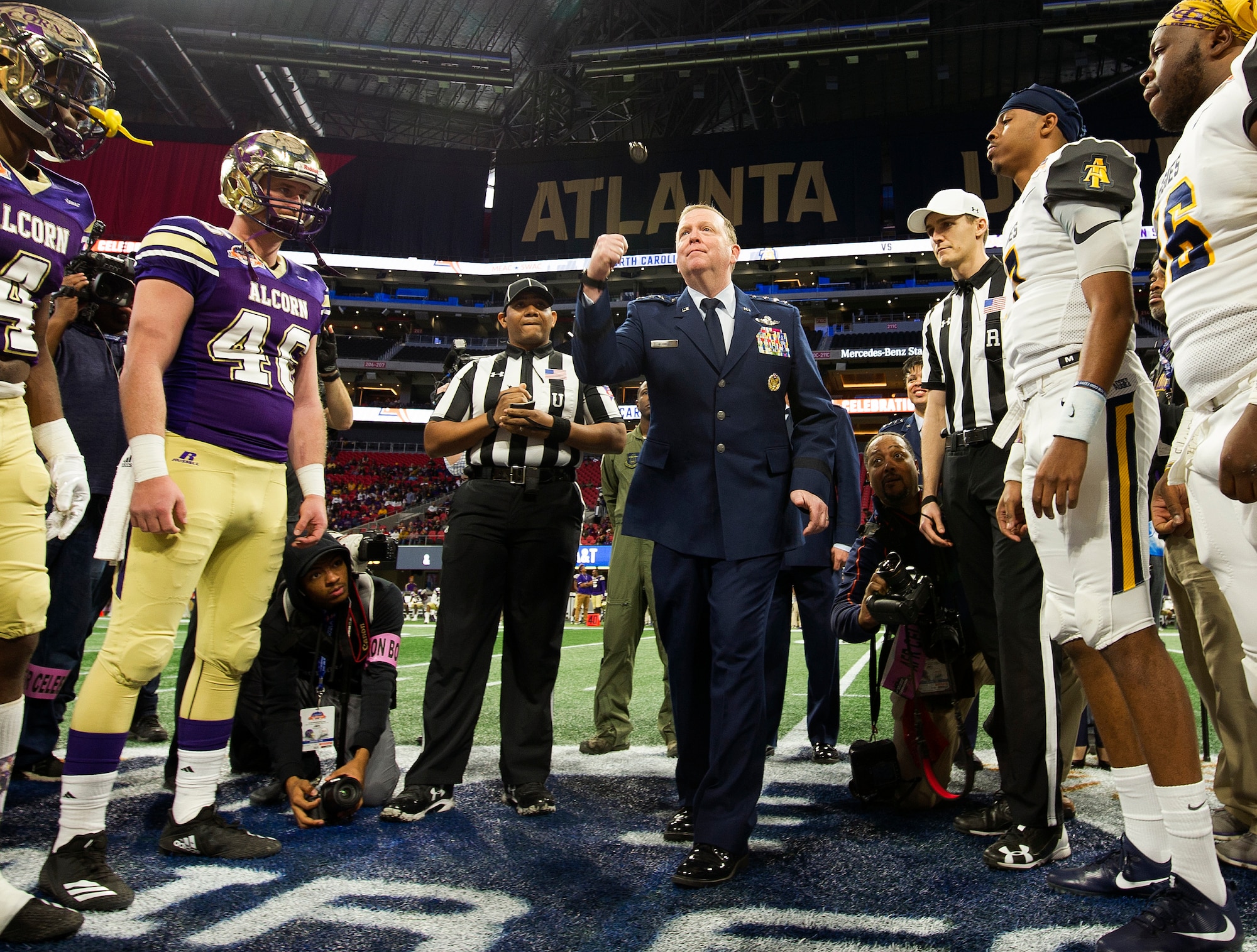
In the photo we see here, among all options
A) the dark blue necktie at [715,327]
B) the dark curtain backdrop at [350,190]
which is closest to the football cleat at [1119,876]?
the dark blue necktie at [715,327]

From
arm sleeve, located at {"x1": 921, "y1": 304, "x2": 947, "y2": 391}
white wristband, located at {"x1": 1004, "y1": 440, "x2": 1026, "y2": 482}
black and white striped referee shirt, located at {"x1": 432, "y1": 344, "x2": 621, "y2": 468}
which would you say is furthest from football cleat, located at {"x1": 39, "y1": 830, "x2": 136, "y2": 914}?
arm sleeve, located at {"x1": 921, "y1": 304, "x2": 947, "y2": 391}

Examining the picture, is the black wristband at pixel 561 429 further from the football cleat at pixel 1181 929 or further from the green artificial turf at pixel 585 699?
the football cleat at pixel 1181 929

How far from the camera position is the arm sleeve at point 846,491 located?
150 inches

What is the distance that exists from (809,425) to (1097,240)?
40.4 inches

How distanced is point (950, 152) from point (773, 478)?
107 feet

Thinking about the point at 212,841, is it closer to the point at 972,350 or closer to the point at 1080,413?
the point at 1080,413

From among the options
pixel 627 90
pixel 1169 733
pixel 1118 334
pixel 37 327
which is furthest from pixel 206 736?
pixel 627 90

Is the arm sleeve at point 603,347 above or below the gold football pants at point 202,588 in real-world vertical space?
above

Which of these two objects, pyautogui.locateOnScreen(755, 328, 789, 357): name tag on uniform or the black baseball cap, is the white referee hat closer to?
pyautogui.locateOnScreen(755, 328, 789, 357): name tag on uniform

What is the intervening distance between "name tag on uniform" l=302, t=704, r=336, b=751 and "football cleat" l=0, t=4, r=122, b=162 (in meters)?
1.92

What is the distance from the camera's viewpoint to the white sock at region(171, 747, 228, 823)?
249 centimetres

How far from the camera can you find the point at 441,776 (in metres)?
3.07

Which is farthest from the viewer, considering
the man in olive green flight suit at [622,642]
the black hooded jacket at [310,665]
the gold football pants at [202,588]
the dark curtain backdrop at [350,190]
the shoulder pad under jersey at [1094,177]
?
the dark curtain backdrop at [350,190]

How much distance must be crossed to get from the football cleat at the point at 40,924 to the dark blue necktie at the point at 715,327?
2296mm
